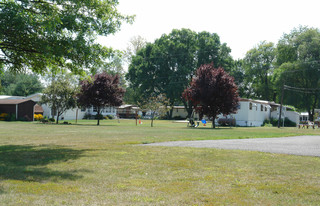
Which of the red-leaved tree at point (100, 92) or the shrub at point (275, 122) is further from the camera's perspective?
the shrub at point (275, 122)

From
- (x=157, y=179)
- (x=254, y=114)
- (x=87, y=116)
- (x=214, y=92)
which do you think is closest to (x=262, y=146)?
(x=157, y=179)

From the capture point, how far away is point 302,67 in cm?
5791

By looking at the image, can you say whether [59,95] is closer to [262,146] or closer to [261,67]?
[262,146]

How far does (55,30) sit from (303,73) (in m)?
53.7

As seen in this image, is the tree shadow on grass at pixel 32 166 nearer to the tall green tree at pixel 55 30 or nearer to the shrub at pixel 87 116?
the tall green tree at pixel 55 30

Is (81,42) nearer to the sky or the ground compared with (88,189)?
nearer to the sky

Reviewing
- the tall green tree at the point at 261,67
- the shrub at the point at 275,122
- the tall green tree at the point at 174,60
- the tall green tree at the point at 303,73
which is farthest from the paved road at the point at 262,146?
the tall green tree at the point at 261,67

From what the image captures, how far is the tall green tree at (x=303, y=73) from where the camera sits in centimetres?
5769

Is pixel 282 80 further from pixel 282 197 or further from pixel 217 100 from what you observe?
pixel 282 197

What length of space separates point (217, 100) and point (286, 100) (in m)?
28.1

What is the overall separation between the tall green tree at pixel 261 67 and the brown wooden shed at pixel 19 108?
1910 inches

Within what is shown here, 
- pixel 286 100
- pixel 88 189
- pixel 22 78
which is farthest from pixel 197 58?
pixel 88 189

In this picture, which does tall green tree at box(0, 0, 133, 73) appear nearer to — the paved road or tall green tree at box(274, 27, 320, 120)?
the paved road

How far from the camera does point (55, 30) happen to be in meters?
12.2
